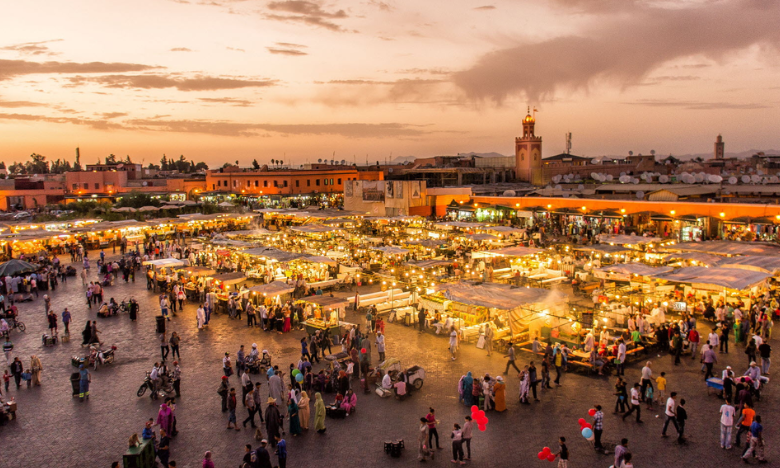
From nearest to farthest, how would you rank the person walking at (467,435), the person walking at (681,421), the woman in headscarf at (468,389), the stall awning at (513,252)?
1. the person walking at (467,435)
2. the person walking at (681,421)
3. the woman in headscarf at (468,389)
4. the stall awning at (513,252)

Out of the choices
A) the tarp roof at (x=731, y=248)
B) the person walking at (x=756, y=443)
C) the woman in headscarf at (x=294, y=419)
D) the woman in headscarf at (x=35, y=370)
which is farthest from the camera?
the tarp roof at (x=731, y=248)

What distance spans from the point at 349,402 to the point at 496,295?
6.04 metres

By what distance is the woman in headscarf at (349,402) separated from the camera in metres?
10.7

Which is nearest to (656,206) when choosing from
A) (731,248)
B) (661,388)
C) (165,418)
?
(731,248)

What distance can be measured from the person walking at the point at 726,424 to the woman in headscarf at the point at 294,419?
7268 millimetres

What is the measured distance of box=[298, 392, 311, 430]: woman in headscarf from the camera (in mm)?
10164

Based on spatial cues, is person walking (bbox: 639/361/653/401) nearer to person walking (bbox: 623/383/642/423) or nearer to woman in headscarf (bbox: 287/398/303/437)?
person walking (bbox: 623/383/642/423)

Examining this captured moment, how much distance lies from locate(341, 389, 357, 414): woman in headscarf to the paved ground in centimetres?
22

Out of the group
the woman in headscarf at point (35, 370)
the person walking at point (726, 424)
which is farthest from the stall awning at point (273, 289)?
the person walking at point (726, 424)

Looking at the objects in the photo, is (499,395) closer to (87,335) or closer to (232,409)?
(232,409)

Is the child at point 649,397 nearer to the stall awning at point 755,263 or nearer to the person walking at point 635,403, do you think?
the person walking at point 635,403

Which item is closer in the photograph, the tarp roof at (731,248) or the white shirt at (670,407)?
the white shirt at (670,407)

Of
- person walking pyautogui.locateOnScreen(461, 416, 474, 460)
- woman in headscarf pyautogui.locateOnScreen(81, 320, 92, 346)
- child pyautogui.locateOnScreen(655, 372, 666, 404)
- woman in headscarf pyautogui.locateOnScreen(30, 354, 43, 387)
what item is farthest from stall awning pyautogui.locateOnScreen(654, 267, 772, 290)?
woman in headscarf pyautogui.locateOnScreen(30, 354, 43, 387)

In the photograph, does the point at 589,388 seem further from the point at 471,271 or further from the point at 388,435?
the point at 471,271
